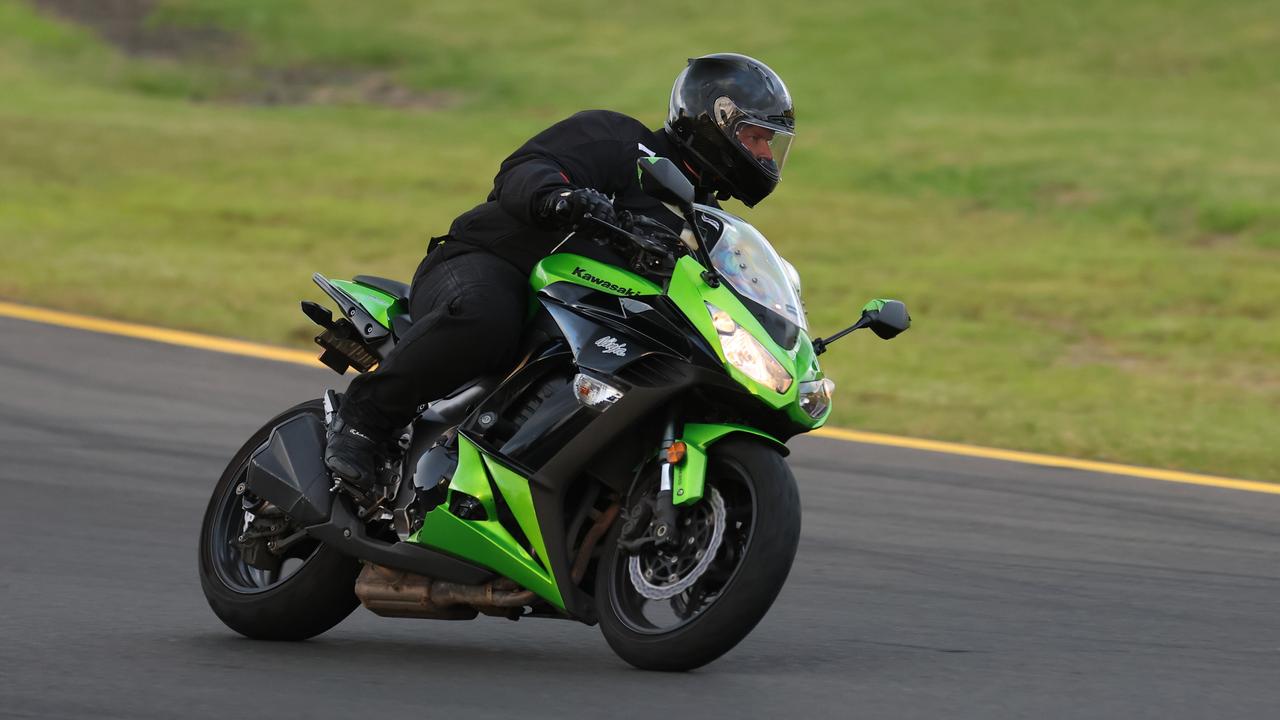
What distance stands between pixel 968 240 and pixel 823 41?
57.7 ft

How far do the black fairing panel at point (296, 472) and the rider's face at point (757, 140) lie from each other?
1634mm

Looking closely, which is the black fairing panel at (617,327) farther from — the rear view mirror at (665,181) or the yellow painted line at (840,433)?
the yellow painted line at (840,433)

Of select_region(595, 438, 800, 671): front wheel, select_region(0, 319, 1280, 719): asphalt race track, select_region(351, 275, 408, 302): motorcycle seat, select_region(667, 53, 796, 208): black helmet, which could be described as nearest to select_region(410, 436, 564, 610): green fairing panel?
select_region(595, 438, 800, 671): front wheel

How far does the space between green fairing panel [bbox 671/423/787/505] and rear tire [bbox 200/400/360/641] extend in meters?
1.32

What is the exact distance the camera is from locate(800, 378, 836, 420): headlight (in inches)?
205

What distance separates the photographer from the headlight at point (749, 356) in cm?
508

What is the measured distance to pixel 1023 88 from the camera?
107ft

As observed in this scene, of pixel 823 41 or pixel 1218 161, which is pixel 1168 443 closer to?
pixel 1218 161

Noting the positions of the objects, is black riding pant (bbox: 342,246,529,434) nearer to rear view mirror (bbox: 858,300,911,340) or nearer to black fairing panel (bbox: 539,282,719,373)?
black fairing panel (bbox: 539,282,719,373)

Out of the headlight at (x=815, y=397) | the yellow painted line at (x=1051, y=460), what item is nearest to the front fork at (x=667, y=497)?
the headlight at (x=815, y=397)

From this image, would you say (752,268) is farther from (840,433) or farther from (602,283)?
(840,433)

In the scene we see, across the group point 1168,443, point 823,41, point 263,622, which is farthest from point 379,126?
point 263,622

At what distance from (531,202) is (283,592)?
1.50 metres

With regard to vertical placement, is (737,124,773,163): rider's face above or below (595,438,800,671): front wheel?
above
